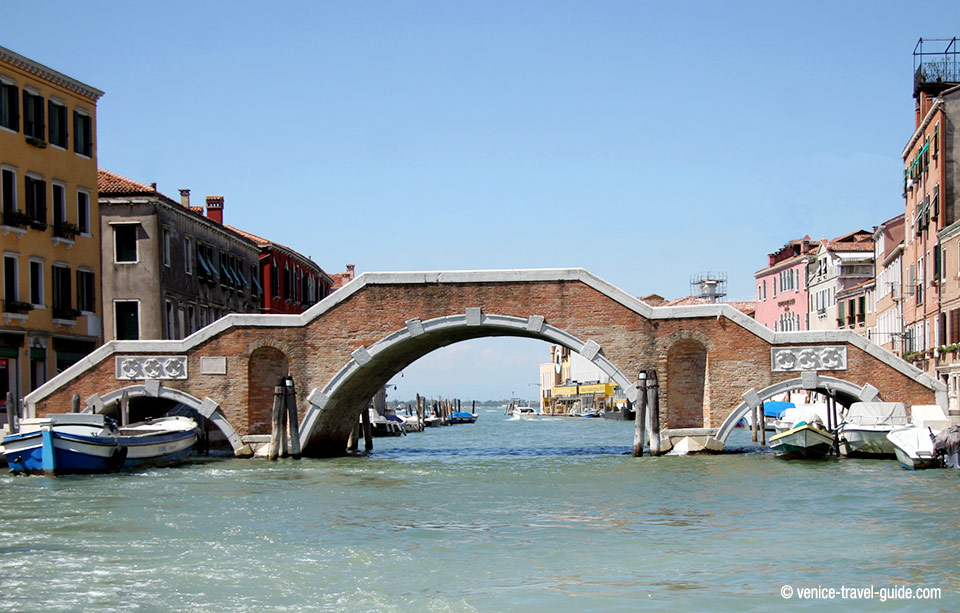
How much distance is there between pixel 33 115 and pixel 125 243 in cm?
408

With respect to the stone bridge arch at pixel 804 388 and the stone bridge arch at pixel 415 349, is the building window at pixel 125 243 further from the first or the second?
the stone bridge arch at pixel 804 388

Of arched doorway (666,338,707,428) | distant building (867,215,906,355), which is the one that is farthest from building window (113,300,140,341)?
distant building (867,215,906,355)

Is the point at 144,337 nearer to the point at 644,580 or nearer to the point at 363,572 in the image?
the point at 363,572

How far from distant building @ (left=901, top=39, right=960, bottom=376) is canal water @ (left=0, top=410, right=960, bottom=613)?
9.48 metres

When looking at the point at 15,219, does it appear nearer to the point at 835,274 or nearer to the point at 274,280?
the point at 274,280

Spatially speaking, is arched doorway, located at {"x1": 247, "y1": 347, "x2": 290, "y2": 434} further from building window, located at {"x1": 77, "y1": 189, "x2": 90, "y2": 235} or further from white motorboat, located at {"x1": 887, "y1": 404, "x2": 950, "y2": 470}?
white motorboat, located at {"x1": 887, "y1": 404, "x2": 950, "y2": 470}

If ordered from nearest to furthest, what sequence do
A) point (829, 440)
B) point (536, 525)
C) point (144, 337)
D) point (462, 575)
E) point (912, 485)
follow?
1. point (462, 575)
2. point (536, 525)
3. point (912, 485)
4. point (829, 440)
5. point (144, 337)

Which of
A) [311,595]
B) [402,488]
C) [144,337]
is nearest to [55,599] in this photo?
[311,595]

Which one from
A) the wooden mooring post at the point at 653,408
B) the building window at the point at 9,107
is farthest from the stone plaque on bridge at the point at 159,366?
the wooden mooring post at the point at 653,408

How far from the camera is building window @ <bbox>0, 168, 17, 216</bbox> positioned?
2555 centimetres

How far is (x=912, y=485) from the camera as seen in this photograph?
1816 centimetres

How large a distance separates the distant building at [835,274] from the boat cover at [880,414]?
2125 centimetres

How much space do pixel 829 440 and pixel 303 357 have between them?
421 inches

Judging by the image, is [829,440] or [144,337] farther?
[144,337]
